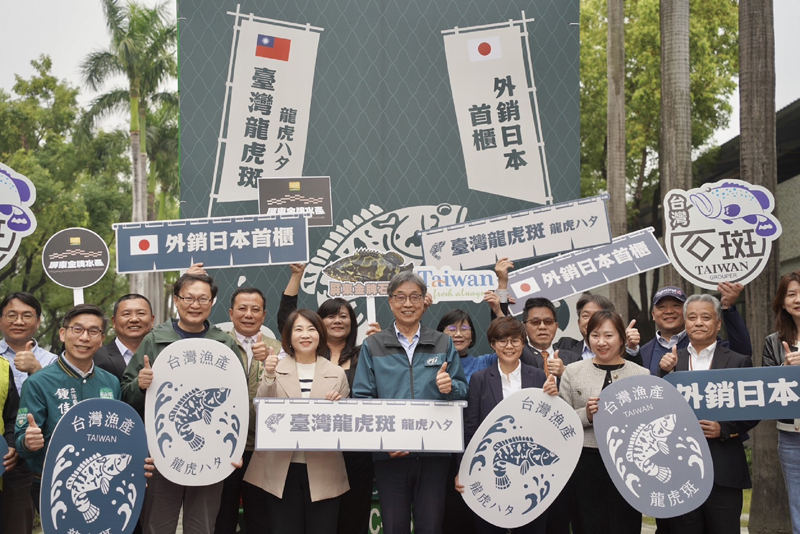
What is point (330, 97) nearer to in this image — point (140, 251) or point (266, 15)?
point (266, 15)

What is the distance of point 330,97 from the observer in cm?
630

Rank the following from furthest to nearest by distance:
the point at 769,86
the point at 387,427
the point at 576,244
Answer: the point at 769,86 → the point at 576,244 → the point at 387,427

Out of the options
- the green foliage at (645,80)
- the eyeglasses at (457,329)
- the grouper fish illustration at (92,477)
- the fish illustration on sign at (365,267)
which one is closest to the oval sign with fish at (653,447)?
the eyeglasses at (457,329)

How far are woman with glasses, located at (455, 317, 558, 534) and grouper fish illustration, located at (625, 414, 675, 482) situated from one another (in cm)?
51

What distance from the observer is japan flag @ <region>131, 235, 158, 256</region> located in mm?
5023

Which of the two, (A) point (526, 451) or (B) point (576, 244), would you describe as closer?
(A) point (526, 451)

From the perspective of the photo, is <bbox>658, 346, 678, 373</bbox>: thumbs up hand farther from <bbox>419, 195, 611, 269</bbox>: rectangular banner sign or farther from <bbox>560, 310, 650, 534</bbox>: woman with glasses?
<bbox>419, 195, 611, 269</bbox>: rectangular banner sign

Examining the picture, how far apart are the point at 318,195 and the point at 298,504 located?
2168 mm

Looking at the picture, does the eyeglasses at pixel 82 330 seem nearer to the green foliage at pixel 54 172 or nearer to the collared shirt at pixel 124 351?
the collared shirt at pixel 124 351

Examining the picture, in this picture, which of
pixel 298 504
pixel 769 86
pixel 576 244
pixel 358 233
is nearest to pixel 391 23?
pixel 358 233

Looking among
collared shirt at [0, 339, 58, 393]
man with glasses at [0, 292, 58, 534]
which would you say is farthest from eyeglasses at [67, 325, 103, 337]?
collared shirt at [0, 339, 58, 393]

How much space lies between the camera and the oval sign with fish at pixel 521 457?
401 cm

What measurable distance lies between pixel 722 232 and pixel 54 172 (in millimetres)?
22051

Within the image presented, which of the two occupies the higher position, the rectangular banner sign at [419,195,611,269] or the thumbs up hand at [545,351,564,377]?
the rectangular banner sign at [419,195,611,269]
